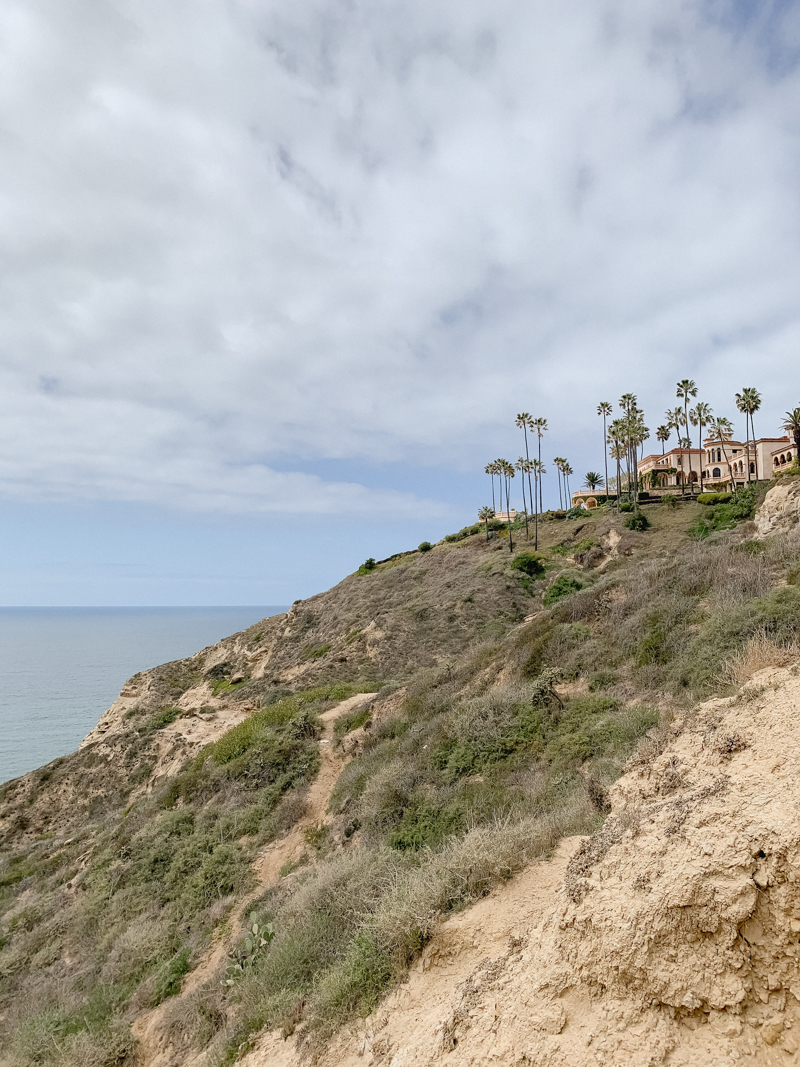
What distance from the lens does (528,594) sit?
35844mm

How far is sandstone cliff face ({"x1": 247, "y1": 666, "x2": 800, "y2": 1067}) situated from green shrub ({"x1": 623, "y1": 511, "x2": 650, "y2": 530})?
4343cm

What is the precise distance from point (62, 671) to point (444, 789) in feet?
387

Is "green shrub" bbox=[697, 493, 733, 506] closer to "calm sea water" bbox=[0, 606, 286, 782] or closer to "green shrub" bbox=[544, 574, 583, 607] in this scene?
"green shrub" bbox=[544, 574, 583, 607]

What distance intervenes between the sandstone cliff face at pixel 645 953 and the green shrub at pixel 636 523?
43.4m

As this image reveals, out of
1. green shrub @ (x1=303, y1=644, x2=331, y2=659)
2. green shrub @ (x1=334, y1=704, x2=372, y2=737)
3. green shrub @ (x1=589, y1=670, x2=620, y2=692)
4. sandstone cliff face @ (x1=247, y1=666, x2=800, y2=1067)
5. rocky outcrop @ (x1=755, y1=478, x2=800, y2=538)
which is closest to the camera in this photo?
sandstone cliff face @ (x1=247, y1=666, x2=800, y2=1067)

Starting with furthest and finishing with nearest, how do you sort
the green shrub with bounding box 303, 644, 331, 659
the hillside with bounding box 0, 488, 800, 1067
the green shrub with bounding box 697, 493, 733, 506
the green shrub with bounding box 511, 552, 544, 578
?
the green shrub with bounding box 697, 493, 733, 506, the green shrub with bounding box 511, 552, 544, 578, the green shrub with bounding box 303, 644, 331, 659, the hillside with bounding box 0, 488, 800, 1067

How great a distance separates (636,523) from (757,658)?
1613 inches

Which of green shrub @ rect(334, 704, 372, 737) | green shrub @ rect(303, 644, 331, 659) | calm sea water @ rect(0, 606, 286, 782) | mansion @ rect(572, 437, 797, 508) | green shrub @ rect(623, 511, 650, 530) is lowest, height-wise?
calm sea water @ rect(0, 606, 286, 782)

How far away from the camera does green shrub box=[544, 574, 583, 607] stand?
1326 inches

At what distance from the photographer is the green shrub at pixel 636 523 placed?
150 ft

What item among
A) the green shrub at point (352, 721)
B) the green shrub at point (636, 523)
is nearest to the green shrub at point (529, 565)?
the green shrub at point (636, 523)

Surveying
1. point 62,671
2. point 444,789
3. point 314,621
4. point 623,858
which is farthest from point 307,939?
point 62,671

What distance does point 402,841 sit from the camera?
348 inches

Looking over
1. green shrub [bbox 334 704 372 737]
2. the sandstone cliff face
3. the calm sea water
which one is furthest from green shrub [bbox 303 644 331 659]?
the sandstone cliff face
